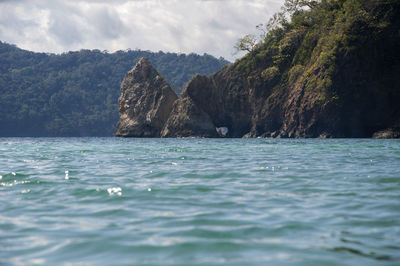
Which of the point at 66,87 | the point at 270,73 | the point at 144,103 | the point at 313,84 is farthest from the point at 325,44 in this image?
the point at 66,87

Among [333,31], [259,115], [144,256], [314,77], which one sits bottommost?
[144,256]

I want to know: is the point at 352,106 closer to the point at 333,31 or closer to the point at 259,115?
the point at 333,31

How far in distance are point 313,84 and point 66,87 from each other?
118 metres

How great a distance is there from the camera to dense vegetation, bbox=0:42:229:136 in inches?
5468

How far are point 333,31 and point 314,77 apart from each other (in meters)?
6.94

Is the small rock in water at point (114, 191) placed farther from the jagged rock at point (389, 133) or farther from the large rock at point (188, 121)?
the large rock at point (188, 121)

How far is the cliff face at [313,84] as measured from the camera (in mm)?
55875

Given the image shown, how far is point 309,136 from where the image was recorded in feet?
195

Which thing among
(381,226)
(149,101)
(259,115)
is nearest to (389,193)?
(381,226)

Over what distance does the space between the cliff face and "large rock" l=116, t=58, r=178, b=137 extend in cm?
245

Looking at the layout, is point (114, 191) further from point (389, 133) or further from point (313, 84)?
point (313, 84)

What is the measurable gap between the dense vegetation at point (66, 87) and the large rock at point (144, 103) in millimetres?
35448

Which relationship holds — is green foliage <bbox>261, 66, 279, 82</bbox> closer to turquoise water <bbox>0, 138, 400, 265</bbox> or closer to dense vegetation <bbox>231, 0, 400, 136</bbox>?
dense vegetation <bbox>231, 0, 400, 136</bbox>

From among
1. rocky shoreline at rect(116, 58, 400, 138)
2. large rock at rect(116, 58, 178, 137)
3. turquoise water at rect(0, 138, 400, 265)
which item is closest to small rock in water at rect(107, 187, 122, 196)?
turquoise water at rect(0, 138, 400, 265)
